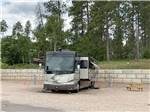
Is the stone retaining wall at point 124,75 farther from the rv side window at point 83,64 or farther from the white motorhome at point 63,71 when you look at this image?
the white motorhome at point 63,71

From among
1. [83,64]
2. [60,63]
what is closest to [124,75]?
[83,64]

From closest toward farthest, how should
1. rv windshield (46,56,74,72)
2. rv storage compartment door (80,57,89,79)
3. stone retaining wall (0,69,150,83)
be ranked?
1. rv windshield (46,56,74,72)
2. rv storage compartment door (80,57,89,79)
3. stone retaining wall (0,69,150,83)

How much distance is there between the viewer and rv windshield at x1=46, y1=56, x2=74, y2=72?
21.7 metres

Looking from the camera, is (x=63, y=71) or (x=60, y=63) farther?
(x=60, y=63)

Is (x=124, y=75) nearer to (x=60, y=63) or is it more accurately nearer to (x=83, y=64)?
(x=83, y=64)

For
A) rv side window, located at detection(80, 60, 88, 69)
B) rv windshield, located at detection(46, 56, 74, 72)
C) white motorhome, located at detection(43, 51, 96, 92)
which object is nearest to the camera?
white motorhome, located at detection(43, 51, 96, 92)

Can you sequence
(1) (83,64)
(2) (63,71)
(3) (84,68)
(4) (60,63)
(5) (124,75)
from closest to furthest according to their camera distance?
1. (2) (63,71)
2. (4) (60,63)
3. (3) (84,68)
4. (1) (83,64)
5. (5) (124,75)

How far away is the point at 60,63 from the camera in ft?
71.9

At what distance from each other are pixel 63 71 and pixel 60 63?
1.85 feet

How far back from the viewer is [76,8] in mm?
47125

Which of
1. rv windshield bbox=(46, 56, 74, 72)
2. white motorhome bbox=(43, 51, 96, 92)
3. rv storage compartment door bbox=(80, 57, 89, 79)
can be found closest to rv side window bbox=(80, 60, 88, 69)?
rv storage compartment door bbox=(80, 57, 89, 79)

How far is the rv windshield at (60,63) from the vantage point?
71.3 feet

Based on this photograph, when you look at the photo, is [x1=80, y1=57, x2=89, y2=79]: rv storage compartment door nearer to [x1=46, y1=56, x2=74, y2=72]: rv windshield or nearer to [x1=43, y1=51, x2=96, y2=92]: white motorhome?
[x1=43, y1=51, x2=96, y2=92]: white motorhome

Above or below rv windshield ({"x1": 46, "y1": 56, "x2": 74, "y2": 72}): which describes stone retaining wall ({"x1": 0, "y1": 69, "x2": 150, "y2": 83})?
A: below
